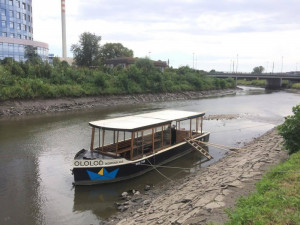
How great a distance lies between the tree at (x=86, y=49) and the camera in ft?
213

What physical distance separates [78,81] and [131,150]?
118ft

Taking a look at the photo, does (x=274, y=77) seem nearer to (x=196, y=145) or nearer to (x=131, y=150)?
(x=196, y=145)

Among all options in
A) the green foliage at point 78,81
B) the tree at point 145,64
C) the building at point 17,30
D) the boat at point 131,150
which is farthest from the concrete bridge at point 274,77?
the boat at point 131,150

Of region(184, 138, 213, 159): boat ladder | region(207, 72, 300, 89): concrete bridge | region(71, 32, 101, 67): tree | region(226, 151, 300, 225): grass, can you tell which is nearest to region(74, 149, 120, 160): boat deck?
region(184, 138, 213, 159): boat ladder

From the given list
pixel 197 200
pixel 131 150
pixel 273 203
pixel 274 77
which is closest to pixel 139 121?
pixel 131 150

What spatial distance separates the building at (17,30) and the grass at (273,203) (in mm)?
63317

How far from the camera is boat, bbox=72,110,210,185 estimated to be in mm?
12367

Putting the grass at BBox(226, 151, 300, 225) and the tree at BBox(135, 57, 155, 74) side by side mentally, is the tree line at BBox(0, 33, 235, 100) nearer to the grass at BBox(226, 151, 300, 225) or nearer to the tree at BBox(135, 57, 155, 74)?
the tree at BBox(135, 57, 155, 74)

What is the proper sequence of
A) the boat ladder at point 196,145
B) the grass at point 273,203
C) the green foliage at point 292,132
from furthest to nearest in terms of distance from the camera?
the boat ladder at point 196,145, the green foliage at point 292,132, the grass at point 273,203

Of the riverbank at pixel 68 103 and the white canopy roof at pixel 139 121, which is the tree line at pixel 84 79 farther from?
the white canopy roof at pixel 139 121

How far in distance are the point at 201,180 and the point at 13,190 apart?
27.4ft

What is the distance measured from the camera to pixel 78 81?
153ft

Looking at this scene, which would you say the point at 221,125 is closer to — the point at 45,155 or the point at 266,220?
the point at 45,155

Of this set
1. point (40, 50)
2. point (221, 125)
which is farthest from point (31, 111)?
point (40, 50)
